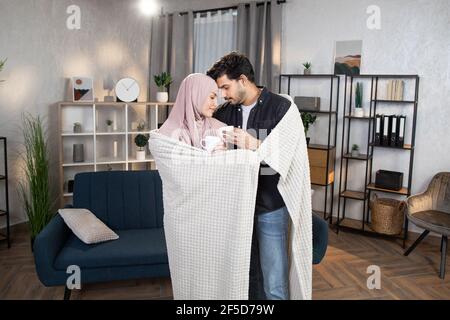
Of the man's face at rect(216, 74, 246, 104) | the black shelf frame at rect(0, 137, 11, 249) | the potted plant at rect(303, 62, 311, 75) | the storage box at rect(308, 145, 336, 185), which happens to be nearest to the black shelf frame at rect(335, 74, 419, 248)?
the storage box at rect(308, 145, 336, 185)

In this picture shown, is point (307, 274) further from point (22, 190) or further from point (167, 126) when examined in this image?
point (22, 190)

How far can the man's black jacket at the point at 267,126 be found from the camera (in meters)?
2.01

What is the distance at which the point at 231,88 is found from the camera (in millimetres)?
2064

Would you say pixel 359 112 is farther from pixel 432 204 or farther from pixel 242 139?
pixel 242 139

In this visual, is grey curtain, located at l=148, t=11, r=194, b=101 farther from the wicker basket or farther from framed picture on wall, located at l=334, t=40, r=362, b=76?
the wicker basket

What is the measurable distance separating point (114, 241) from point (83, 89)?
2.33 meters

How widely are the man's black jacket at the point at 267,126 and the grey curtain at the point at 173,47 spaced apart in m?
3.65

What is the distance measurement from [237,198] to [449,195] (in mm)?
2902

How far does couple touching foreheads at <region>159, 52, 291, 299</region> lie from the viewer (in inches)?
78.3

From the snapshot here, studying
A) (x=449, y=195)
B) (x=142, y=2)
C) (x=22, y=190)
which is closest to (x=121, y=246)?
(x=22, y=190)

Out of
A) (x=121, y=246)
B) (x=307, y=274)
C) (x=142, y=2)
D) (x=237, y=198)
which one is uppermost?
(x=142, y=2)

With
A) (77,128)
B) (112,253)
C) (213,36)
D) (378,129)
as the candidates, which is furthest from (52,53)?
(378,129)

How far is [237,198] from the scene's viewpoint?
1841 mm
